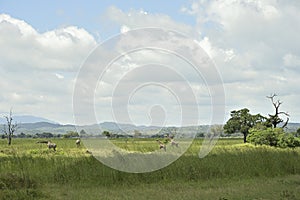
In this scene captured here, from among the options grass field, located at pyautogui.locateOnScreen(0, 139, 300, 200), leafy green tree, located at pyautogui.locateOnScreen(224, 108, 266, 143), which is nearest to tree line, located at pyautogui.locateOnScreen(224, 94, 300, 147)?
leafy green tree, located at pyautogui.locateOnScreen(224, 108, 266, 143)

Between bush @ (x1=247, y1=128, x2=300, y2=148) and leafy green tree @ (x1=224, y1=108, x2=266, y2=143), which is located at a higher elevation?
leafy green tree @ (x1=224, y1=108, x2=266, y2=143)

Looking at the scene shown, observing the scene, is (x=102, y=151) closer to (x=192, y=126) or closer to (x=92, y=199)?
(x=192, y=126)

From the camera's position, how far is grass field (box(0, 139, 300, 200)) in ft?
36.4

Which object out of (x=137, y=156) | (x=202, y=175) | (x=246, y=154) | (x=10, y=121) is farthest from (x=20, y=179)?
(x=10, y=121)

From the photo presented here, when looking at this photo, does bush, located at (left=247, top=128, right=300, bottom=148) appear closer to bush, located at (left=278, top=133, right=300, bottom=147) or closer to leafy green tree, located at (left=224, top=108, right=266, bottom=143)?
bush, located at (left=278, top=133, right=300, bottom=147)

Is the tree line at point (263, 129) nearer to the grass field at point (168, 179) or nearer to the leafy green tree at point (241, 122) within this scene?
the leafy green tree at point (241, 122)

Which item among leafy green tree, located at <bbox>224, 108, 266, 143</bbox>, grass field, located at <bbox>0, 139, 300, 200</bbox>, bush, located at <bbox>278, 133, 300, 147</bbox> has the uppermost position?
leafy green tree, located at <bbox>224, 108, 266, 143</bbox>

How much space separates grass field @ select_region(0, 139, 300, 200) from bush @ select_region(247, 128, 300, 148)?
2019 centimetres

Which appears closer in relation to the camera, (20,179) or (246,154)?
(20,179)

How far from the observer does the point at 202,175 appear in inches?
588

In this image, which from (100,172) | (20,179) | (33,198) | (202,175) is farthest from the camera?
(202,175)

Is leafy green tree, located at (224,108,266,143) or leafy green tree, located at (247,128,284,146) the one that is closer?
leafy green tree, located at (247,128,284,146)

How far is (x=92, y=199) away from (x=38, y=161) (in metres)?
5.78

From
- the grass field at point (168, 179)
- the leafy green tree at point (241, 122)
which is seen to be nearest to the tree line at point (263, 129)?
the leafy green tree at point (241, 122)
